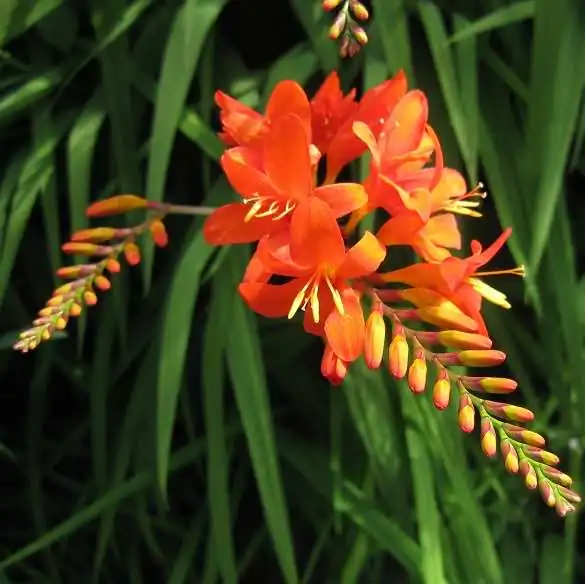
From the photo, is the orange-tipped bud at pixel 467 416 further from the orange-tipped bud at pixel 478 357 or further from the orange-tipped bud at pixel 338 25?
the orange-tipped bud at pixel 338 25

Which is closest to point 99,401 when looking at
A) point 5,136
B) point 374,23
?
point 5,136

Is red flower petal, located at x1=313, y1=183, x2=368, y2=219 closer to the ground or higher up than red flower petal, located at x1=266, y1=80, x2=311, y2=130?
closer to the ground

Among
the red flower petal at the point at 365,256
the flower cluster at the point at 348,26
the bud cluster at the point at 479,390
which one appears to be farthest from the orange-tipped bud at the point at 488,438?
the flower cluster at the point at 348,26

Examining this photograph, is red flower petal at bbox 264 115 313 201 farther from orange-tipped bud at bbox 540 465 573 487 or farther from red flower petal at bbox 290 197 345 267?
orange-tipped bud at bbox 540 465 573 487

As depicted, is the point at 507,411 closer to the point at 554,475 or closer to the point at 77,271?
the point at 554,475

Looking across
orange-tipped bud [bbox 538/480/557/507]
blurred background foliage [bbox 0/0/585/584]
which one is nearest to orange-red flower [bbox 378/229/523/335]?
orange-tipped bud [bbox 538/480/557/507]

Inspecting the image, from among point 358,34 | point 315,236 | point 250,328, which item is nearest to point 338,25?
point 358,34

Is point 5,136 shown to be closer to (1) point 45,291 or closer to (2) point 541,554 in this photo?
(1) point 45,291

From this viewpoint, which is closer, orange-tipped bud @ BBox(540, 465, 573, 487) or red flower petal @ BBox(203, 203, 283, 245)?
orange-tipped bud @ BBox(540, 465, 573, 487)
